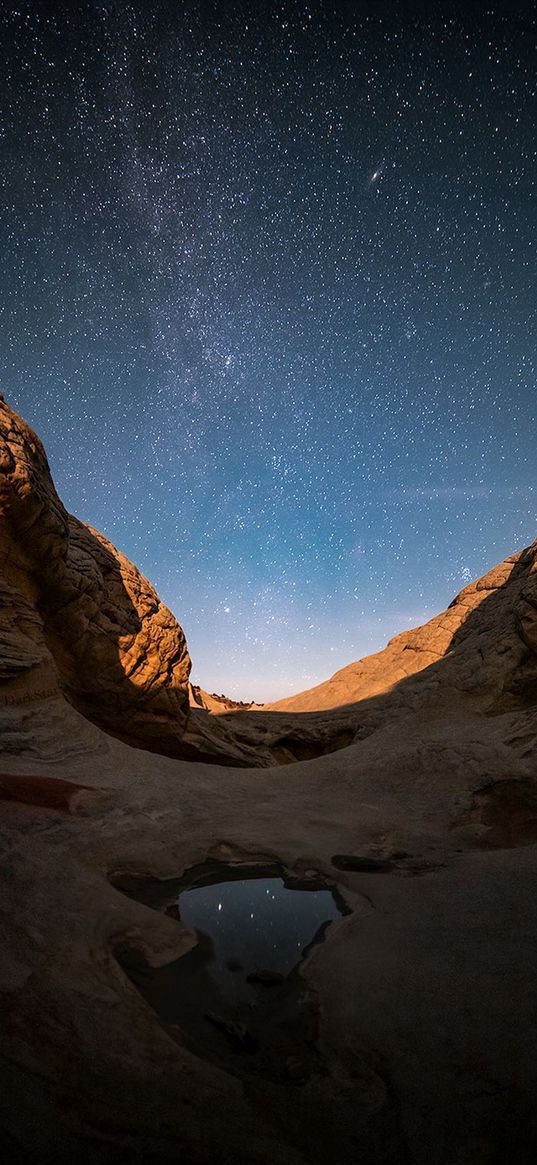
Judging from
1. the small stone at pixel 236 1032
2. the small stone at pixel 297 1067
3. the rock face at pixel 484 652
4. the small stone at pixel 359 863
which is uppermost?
the rock face at pixel 484 652

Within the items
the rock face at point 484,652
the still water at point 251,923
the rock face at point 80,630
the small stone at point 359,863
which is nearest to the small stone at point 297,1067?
the still water at point 251,923

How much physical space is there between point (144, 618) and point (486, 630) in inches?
469

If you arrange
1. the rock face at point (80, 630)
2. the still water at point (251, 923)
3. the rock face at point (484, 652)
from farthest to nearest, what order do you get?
the rock face at point (484, 652), the rock face at point (80, 630), the still water at point (251, 923)

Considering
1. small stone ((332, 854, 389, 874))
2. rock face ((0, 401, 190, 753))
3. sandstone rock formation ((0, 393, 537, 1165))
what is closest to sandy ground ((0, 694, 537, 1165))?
sandstone rock formation ((0, 393, 537, 1165))

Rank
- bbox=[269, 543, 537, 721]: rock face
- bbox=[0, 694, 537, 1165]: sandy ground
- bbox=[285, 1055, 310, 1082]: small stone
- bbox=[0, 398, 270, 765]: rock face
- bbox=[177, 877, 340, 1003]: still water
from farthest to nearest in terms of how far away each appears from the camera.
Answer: bbox=[269, 543, 537, 721]: rock face < bbox=[0, 398, 270, 765]: rock face < bbox=[177, 877, 340, 1003]: still water < bbox=[285, 1055, 310, 1082]: small stone < bbox=[0, 694, 537, 1165]: sandy ground

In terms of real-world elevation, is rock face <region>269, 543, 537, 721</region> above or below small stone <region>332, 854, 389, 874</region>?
above

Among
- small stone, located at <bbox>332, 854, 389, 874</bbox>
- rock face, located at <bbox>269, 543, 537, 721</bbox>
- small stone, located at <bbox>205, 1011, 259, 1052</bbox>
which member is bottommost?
small stone, located at <bbox>205, 1011, 259, 1052</bbox>

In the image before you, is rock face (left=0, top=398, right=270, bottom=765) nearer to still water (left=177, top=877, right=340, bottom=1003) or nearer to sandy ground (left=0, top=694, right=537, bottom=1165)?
sandy ground (left=0, top=694, right=537, bottom=1165)

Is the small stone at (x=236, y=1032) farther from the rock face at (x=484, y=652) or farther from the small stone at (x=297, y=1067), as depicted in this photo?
the rock face at (x=484, y=652)

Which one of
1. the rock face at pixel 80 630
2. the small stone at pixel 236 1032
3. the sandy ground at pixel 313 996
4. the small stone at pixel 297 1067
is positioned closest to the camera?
the sandy ground at pixel 313 996

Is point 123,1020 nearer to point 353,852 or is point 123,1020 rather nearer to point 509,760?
point 353,852

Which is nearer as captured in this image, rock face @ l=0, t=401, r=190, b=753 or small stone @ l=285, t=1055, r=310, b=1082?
small stone @ l=285, t=1055, r=310, b=1082

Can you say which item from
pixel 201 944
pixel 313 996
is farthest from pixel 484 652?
pixel 313 996

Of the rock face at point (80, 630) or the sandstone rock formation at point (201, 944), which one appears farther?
the rock face at point (80, 630)
